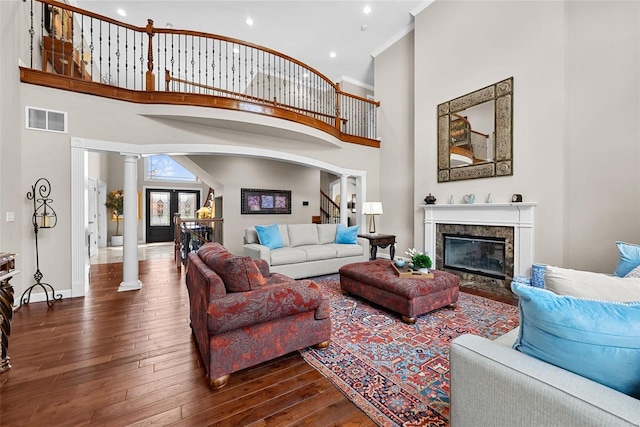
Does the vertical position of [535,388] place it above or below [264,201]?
below

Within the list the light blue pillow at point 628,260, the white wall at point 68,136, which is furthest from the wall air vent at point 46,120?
the light blue pillow at point 628,260

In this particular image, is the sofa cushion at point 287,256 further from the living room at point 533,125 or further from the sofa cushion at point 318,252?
the living room at point 533,125

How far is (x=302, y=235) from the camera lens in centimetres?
508

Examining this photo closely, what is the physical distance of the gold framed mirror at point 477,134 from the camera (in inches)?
154

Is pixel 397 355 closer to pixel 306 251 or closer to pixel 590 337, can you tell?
pixel 590 337

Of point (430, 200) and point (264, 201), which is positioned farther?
point (264, 201)

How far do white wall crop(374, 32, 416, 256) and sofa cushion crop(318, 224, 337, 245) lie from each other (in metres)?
1.46

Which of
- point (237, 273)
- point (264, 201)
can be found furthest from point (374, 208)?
point (237, 273)

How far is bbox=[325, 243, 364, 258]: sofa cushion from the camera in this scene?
4.85 meters

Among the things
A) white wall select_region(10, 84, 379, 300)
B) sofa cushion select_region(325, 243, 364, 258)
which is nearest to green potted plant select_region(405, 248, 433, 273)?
sofa cushion select_region(325, 243, 364, 258)

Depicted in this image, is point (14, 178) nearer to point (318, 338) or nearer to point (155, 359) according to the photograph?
point (155, 359)

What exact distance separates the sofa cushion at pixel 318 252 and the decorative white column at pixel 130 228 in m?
2.56

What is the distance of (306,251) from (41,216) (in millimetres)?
3538

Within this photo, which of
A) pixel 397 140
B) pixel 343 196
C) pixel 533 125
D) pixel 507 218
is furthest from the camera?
pixel 343 196
